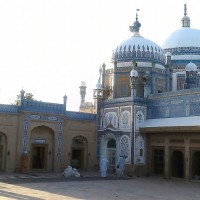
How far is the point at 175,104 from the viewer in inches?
960

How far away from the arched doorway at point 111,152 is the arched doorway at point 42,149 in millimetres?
4187

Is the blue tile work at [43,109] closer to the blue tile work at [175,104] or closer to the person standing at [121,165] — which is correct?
the person standing at [121,165]

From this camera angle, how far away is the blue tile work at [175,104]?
23.1m

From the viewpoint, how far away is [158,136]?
82.3 feet

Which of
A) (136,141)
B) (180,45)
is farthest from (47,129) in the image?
(180,45)

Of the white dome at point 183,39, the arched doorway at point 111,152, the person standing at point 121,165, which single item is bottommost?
the person standing at point 121,165

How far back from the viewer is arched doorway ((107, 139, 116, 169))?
27311 millimetres

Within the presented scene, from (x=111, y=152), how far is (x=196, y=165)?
22.7 ft

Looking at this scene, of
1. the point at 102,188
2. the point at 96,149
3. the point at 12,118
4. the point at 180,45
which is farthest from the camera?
the point at 180,45

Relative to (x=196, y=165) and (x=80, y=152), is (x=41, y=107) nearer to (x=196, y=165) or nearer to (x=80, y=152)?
(x=80, y=152)

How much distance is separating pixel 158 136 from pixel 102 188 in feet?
27.8

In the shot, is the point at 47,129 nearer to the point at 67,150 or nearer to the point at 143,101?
the point at 67,150

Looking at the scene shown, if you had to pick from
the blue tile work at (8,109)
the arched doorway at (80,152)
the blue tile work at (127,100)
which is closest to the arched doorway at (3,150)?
the blue tile work at (8,109)

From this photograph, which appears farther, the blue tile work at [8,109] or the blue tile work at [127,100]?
the blue tile work at [127,100]
